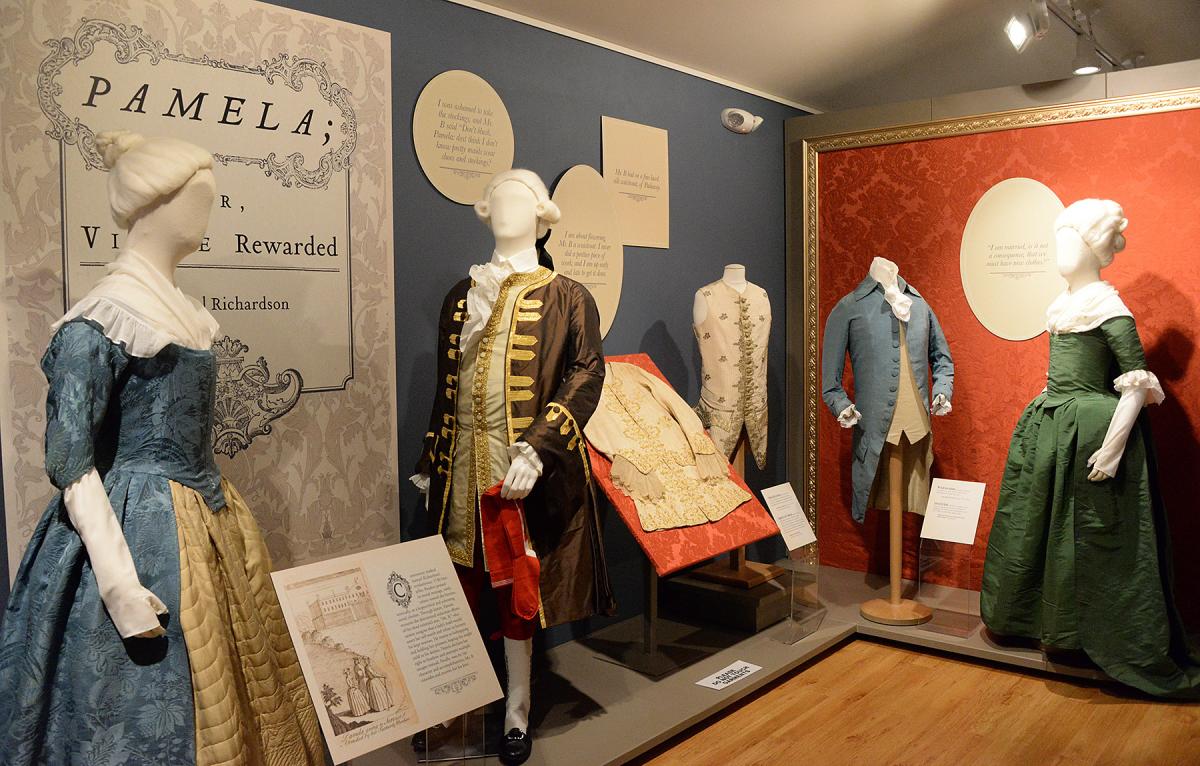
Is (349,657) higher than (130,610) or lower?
lower

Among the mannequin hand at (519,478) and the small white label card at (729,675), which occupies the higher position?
the mannequin hand at (519,478)

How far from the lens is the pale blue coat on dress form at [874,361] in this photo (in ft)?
12.5

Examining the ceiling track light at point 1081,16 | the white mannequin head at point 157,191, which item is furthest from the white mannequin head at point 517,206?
the ceiling track light at point 1081,16

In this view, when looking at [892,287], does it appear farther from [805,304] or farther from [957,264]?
[805,304]

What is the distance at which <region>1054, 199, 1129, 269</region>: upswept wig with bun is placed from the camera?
3.28 m

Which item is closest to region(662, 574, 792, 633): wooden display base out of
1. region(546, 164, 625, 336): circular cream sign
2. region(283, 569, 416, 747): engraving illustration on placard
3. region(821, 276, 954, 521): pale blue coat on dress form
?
region(821, 276, 954, 521): pale blue coat on dress form

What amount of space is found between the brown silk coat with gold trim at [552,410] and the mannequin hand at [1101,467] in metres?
1.76

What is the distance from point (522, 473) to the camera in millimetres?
2430

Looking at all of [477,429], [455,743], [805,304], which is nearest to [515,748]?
[455,743]

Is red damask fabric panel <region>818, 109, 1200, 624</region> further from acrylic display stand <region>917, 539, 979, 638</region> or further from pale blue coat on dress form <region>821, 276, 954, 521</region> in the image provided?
pale blue coat on dress form <region>821, 276, 954, 521</region>

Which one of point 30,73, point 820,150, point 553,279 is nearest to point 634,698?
point 553,279

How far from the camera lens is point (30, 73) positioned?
2.24 meters

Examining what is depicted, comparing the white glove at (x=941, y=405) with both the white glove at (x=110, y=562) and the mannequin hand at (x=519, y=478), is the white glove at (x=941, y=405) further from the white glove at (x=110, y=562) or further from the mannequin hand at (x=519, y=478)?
the white glove at (x=110, y=562)

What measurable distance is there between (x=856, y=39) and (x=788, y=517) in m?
2.35
